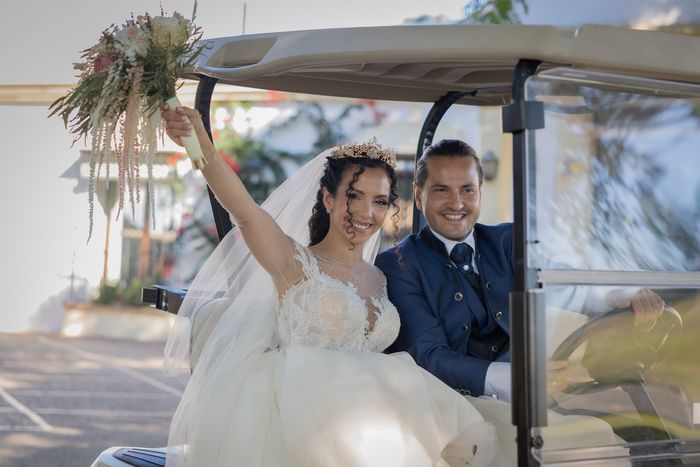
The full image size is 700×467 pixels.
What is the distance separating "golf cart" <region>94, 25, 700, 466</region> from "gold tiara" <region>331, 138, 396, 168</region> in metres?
0.60

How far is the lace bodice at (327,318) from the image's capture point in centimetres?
258

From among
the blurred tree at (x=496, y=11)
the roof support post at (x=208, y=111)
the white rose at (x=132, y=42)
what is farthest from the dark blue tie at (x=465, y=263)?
the blurred tree at (x=496, y=11)

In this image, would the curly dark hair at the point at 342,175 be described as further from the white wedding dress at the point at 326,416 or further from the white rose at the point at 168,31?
the white rose at the point at 168,31

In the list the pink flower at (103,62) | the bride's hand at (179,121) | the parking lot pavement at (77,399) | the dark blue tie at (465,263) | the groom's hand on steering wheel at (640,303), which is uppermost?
the pink flower at (103,62)

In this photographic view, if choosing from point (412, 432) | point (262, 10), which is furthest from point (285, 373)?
point (262, 10)

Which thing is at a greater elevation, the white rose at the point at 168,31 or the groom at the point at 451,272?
the white rose at the point at 168,31

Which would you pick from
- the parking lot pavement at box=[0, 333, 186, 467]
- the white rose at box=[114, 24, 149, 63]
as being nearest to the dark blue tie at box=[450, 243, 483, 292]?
the white rose at box=[114, 24, 149, 63]

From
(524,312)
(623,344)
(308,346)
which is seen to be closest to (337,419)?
(308,346)

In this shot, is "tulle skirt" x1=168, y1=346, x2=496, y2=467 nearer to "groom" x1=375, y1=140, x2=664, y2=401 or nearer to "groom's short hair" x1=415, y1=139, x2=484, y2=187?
"groom" x1=375, y1=140, x2=664, y2=401

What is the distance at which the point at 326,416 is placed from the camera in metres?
2.16

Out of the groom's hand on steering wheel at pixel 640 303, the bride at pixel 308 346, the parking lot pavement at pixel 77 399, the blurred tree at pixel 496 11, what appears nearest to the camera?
the groom's hand on steering wheel at pixel 640 303

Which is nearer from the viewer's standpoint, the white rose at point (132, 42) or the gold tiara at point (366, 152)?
the white rose at point (132, 42)

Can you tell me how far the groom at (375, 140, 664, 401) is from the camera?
2725mm

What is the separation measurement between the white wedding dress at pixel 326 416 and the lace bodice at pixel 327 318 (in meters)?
0.08
